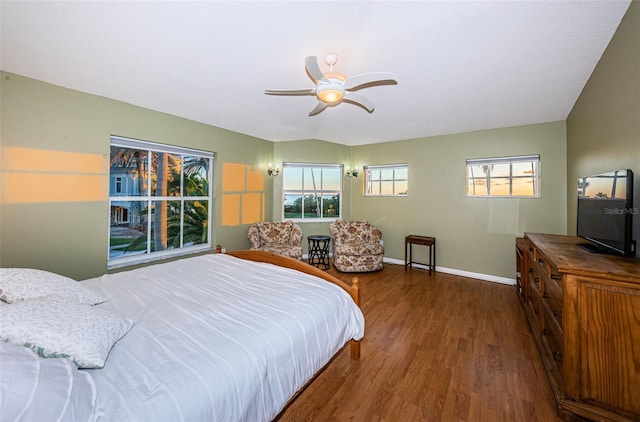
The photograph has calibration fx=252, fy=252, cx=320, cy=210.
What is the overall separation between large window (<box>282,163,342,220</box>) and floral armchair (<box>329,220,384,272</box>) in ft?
2.04

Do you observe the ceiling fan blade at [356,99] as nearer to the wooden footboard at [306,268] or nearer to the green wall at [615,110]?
the wooden footboard at [306,268]

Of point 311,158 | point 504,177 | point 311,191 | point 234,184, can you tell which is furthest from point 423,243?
point 234,184

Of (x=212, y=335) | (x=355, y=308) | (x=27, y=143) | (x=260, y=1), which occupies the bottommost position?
(x=355, y=308)

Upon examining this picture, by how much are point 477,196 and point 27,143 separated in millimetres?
5975

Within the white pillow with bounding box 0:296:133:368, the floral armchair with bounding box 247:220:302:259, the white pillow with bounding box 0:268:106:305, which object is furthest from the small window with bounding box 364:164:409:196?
the white pillow with bounding box 0:296:133:368

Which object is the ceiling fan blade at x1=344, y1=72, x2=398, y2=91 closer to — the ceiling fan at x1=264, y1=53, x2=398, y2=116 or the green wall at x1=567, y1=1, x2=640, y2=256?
the ceiling fan at x1=264, y1=53, x2=398, y2=116

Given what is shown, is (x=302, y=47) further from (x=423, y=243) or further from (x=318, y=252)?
(x=318, y=252)

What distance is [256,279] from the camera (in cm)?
204

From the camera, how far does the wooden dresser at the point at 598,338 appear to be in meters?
1.37

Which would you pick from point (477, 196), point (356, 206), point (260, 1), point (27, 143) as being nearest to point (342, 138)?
point (356, 206)

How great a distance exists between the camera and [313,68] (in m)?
1.94

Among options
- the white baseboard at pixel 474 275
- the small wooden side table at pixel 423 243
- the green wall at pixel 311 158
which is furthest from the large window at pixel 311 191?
the white baseboard at pixel 474 275

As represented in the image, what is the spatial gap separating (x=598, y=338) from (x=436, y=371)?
3.40ft

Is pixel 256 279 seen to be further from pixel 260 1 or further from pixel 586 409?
pixel 586 409
